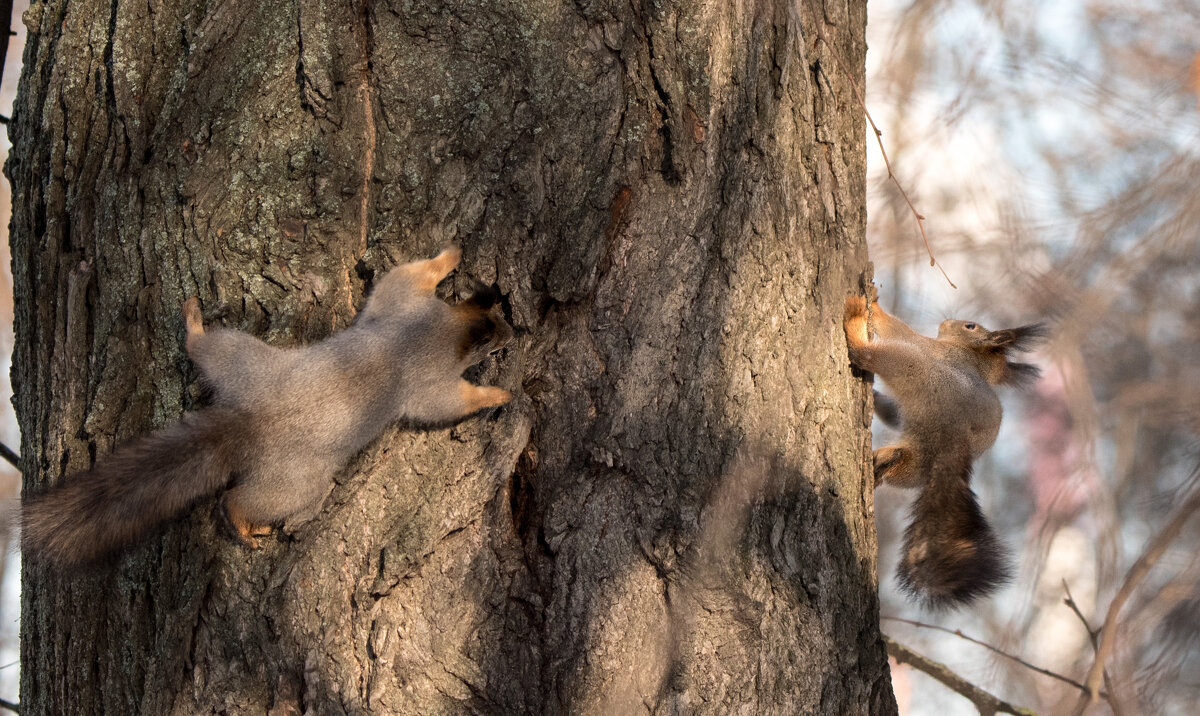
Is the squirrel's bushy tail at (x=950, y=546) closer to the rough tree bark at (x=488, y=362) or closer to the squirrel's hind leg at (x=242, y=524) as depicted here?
the rough tree bark at (x=488, y=362)

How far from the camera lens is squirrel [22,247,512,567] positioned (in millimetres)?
1814

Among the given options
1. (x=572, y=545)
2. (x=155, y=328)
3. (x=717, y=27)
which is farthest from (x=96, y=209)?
(x=717, y=27)

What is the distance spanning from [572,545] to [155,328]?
936 mm

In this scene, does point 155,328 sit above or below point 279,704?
above

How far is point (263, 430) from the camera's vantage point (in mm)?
2053

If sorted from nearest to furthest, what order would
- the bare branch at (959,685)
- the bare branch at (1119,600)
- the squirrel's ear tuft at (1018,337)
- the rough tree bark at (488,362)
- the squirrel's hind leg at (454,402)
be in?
the rough tree bark at (488,362) → the squirrel's hind leg at (454,402) → the bare branch at (1119,600) → the bare branch at (959,685) → the squirrel's ear tuft at (1018,337)

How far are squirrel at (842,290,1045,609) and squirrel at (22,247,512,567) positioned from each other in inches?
53.6

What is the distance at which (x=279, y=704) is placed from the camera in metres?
1.69

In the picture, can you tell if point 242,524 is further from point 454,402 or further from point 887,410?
point 887,410

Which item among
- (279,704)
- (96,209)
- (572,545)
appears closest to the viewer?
(279,704)

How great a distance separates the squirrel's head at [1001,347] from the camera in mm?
3502

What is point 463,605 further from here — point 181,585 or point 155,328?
point 155,328

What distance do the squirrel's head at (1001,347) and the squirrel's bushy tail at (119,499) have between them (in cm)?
282

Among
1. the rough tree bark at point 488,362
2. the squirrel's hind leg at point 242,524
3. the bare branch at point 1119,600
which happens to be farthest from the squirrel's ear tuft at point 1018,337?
the squirrel's hind leg at point 242,524
